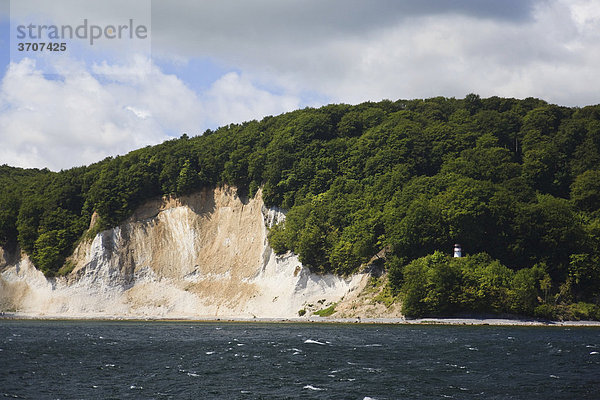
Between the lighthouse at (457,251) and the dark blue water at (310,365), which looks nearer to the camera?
the dark blue water at (310,365)

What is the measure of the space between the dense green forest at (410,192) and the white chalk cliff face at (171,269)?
2.92 m

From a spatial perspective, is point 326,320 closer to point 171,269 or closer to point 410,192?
point 410,192

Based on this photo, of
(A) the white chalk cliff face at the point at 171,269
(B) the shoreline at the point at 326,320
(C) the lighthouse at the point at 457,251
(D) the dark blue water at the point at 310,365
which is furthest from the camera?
(A) the white chalk cliff face at the point at 171,269

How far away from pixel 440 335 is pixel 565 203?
4172cm

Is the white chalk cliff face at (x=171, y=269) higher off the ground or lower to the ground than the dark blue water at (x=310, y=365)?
higher

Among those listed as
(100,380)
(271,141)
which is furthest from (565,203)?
(100,380)

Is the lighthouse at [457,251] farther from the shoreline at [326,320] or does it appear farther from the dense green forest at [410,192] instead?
the shoreline at [326,320]

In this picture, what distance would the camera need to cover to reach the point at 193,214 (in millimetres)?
128250

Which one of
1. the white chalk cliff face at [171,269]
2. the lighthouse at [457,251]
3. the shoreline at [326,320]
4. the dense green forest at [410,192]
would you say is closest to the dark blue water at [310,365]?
the shoreline at [326,320]

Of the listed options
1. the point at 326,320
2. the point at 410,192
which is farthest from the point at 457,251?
the point at 326,320

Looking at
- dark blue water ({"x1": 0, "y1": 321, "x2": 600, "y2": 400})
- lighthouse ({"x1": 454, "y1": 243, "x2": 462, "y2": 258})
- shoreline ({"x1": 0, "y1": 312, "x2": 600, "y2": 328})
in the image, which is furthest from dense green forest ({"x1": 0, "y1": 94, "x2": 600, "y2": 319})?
dark blue water ({"x1": 0, "y1": 321, "x2": 600, "y2": 400})

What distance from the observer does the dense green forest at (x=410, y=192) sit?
297ft

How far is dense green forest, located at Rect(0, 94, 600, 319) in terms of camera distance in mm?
90562

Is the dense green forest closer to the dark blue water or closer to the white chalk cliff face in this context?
the white chalk cliff face
